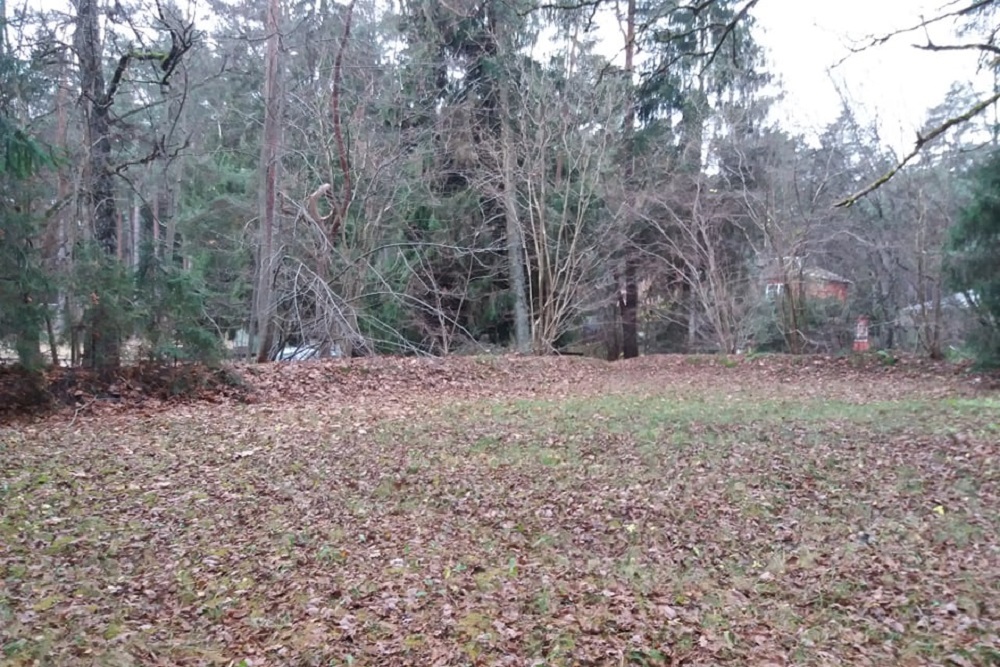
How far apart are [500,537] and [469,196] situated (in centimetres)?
1444

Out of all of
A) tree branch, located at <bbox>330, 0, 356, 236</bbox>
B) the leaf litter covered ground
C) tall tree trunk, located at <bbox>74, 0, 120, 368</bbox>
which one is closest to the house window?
the leaf litter covered ground

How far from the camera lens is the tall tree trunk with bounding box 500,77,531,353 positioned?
17.9 metres

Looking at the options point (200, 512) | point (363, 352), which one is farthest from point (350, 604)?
point (363, 352)

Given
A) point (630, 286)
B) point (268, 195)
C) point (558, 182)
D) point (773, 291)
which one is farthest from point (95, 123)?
point (773, 291)

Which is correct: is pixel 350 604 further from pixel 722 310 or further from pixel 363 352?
pixel 722 310

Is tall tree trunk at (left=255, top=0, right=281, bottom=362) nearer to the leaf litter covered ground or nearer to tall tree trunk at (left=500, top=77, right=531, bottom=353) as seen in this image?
the leaf litter covered ground

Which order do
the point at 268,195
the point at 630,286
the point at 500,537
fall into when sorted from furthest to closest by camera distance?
the point at 630,286
the point at 268,195
the point at 500,537

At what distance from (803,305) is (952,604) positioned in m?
16.5

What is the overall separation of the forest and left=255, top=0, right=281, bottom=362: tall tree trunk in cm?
6

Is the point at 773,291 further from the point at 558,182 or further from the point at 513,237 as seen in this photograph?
the point at 513,237

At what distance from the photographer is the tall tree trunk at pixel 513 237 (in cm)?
1794

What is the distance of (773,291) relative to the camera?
20578 mm

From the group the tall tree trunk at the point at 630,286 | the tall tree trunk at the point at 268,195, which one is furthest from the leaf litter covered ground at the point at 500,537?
the tall tree trunk at the point at 630,286

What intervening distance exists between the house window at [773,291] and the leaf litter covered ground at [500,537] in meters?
9.51
